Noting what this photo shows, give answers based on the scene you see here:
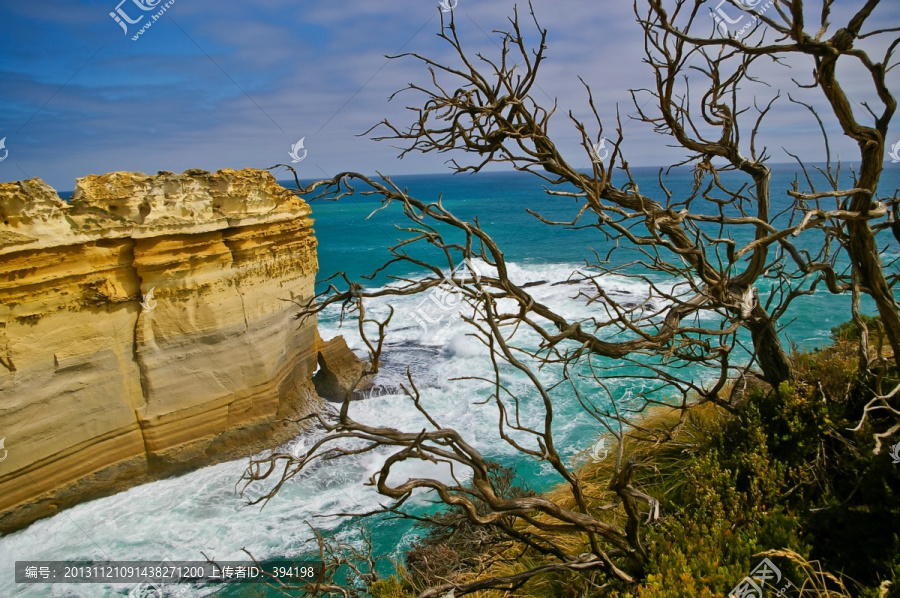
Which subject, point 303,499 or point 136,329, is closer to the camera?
point 136,329

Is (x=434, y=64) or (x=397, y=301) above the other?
(x=434, y=64)

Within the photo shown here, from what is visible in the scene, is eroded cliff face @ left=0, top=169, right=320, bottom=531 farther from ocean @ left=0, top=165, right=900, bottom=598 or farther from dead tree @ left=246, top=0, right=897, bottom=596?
dead tree @ left=246, top=0, right=897, bottom=596

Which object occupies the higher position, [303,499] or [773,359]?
[773,359]

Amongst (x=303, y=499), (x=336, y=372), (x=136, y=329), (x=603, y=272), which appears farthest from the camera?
(x=336, y=372)

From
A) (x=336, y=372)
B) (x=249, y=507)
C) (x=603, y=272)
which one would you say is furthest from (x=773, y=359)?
(x=336, y=372)

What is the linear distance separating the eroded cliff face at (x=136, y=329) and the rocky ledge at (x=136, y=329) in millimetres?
17

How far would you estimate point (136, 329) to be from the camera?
7.93 m

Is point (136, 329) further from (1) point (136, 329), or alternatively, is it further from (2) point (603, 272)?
(2) point (603, 272)

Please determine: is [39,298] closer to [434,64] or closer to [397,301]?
[434,64]

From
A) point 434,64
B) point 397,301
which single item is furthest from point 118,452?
point 397,301

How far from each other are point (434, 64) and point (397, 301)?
15879mm

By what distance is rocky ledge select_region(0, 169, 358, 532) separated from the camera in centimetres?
682

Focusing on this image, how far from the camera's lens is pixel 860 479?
2.78 m

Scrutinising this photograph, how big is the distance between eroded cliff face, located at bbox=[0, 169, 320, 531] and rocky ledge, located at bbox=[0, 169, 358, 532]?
2 cm
